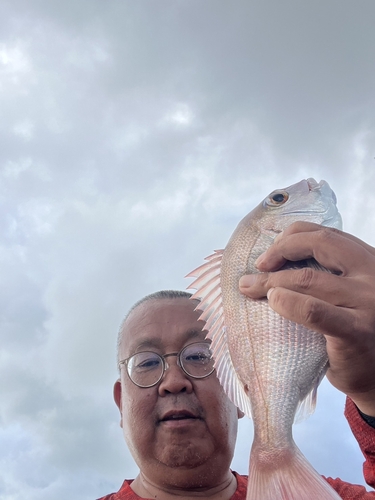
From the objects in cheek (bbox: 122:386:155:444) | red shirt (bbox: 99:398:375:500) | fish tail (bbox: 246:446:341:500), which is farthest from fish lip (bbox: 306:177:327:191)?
cheek (bbox: 122:386:155:444)

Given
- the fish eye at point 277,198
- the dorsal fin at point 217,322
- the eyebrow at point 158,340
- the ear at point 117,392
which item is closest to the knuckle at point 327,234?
the fish eye at point 277,198

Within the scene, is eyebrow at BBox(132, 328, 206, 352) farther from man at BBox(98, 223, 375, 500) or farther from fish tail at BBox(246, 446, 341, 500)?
fish tail at BBox(246, 446, 341, 500)

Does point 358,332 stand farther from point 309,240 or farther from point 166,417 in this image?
point 166,417

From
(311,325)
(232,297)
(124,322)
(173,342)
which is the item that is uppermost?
(124,322)

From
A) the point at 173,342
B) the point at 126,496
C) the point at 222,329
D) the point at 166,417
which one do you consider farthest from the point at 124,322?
the point at 222,329

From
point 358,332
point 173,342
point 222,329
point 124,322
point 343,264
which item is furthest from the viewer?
Result: point 124,322

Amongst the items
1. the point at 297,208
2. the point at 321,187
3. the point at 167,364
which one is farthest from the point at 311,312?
the point at 167,364

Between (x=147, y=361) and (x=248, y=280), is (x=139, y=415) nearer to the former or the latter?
(x=147, y=361)

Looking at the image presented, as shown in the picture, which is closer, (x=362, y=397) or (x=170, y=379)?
(x=362, y=397)
